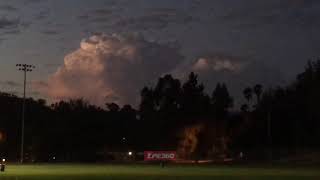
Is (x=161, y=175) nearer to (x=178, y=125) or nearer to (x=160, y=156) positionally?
(x=160, y=156)

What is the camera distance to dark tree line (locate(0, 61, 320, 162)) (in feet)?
437

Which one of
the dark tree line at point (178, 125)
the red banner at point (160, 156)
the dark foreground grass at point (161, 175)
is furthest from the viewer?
the dark tree line at point (178, 125)

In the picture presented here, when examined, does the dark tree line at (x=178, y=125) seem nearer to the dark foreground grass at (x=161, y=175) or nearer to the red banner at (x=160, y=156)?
the red banner at (x=160, y=156)

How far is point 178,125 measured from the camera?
158625 mm

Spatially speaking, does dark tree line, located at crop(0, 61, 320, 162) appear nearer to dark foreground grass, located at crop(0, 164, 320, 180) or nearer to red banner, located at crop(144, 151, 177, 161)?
red banner, located at crop(144, 151, 177, 161)

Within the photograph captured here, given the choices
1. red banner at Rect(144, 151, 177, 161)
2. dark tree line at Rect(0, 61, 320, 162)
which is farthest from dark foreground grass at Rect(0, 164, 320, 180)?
dark tree line at Rect(0, 61, 320, 162)

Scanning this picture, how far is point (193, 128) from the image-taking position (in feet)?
421

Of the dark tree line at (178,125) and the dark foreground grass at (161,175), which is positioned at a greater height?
the dark tree line at (178,125)

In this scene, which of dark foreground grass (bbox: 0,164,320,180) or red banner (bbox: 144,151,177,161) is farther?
red banner (bbox: 144,151,177,161)

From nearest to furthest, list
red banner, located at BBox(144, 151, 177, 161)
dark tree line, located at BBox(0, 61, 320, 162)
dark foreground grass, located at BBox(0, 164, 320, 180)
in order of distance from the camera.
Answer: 1. dark foreground grass, located at BBox(0, 164, 320, 180)
2. red banner, located at BBox(144, 151, 177, 161)
3. dark tree line, located at BBox(0, 61, 320, 162)

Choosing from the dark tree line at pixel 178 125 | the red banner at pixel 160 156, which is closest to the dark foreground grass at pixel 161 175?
the red banner at pixel 160 156

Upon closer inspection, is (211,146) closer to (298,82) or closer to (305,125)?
(305,125)

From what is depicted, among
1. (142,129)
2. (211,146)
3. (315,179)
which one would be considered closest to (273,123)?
(211,146)

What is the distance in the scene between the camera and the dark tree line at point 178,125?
133 meters
